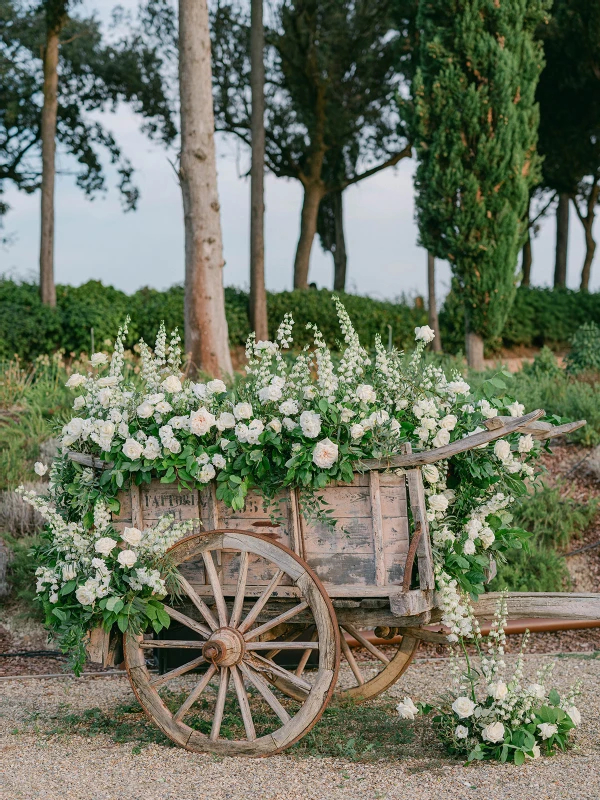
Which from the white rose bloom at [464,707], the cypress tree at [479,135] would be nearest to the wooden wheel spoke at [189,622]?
the white rose bloom at [464,707]

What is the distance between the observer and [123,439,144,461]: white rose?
3.13 meters

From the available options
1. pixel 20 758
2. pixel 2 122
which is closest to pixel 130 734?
pixel 20 758

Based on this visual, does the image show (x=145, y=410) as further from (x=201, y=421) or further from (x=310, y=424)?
(x=310, y=424)

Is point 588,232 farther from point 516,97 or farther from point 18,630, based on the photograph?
point 18,630

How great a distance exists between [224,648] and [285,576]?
349 mm

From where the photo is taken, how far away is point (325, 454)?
2908mm

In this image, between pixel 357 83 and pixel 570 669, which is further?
pixel 357 83

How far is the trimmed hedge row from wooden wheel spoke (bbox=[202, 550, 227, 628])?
8.01m

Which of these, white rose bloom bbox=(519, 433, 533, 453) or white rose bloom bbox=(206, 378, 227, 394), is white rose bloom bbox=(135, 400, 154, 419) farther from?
white rose bloom bbox=(519, 433, 533, 453)

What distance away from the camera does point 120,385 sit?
3516mm

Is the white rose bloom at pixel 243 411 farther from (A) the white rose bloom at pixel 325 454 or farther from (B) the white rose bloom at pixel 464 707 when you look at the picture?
(B) the white rose bloom at pixel 464 707

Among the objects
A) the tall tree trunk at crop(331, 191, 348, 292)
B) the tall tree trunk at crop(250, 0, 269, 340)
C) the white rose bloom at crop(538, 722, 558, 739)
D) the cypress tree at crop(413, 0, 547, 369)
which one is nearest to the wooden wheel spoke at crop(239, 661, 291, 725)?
the white rose bloom at crop(538, 722, 558, 739)

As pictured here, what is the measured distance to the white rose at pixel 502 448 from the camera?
10.4ft

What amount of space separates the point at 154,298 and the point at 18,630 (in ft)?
28.8
